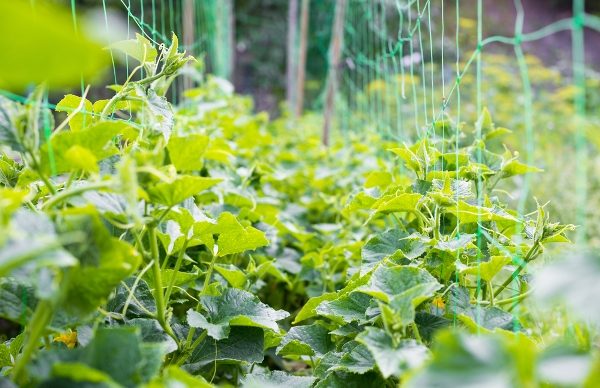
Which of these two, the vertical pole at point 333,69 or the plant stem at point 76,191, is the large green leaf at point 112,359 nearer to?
the plant stem at point 76,191

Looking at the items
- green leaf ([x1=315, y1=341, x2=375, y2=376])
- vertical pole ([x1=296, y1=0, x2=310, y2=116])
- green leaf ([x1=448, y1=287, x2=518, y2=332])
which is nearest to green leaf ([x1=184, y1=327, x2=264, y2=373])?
green leaf ([x1=315, y1=341, x2=375, y2=376])

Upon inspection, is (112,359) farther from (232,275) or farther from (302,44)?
(302,44)

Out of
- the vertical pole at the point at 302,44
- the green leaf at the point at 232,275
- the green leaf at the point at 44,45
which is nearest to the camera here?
the green leaf at the point at 44,45

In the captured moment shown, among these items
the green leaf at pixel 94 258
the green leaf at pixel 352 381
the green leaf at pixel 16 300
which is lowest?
the green leaf at pixel 352 381

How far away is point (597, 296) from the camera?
459mm

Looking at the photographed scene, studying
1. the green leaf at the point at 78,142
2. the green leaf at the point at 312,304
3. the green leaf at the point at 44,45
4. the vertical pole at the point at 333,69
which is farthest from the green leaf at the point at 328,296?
the vertical pole at the point at 333,69

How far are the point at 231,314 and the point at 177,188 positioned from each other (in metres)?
0.28

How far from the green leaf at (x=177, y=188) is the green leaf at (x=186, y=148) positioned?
2.3 inches

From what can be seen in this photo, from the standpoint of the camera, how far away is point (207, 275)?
1.04 m

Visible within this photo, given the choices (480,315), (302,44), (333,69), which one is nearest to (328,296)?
(480,315)

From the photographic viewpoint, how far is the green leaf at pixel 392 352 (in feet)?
2.25

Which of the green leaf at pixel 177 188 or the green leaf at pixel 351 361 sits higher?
the green leaf at pixel 177 188

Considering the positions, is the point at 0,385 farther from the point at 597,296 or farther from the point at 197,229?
the point at 597,296

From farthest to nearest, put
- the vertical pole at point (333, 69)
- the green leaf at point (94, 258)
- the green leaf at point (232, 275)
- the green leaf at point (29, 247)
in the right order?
1. the vertical pole at point (333, 69)
2. the green leaf at point (232, 275)
3. the green leaf at point (94, 258)
4. the green leaf at point (29, 247)
